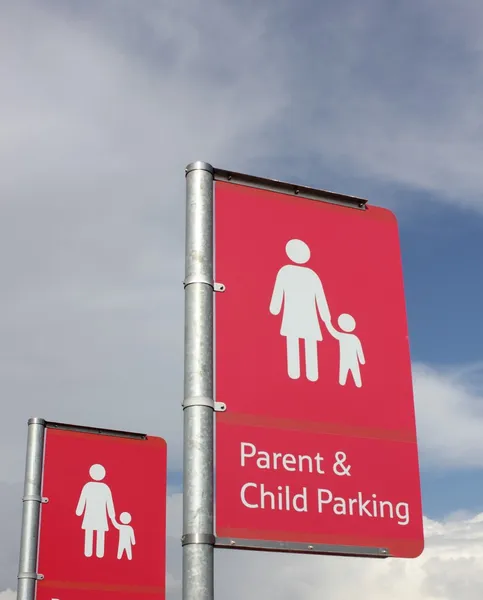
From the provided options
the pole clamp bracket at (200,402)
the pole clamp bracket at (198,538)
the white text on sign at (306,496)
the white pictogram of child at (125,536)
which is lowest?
the pole clamp bracket at (198,538)

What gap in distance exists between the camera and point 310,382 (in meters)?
7.03

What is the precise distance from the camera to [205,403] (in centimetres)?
641

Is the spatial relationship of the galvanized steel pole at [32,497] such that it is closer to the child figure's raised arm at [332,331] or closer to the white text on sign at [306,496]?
the child figure's raised arm at [332,331]

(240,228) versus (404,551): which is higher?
(240,228)

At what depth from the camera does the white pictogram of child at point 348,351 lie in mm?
7173

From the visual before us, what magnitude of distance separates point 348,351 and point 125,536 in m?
10.3

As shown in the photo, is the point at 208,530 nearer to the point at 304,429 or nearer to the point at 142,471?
the point at 304,429

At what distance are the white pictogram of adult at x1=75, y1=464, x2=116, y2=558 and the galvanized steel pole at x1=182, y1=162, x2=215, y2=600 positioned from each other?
398 inches

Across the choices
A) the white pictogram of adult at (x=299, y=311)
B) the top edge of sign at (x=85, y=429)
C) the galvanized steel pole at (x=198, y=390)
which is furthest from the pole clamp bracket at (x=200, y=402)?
the top edge of sign at (x=85, y=429)

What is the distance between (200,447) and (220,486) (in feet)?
1.00

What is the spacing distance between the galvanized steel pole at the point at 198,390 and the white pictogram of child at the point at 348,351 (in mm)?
1060

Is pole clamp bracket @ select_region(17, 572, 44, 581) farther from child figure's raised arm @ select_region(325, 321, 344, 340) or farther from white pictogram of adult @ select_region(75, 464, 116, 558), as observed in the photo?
child figure's raised arm @ select_region(325, 321, 344, 340)

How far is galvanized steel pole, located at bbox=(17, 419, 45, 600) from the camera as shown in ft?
53.6

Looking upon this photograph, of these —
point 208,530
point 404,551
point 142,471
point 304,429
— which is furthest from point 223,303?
point 142,471
